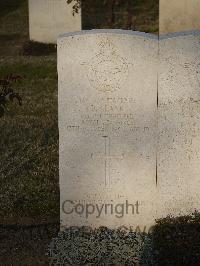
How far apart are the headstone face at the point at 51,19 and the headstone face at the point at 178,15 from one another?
198 cm

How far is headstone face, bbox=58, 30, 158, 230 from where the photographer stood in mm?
4633

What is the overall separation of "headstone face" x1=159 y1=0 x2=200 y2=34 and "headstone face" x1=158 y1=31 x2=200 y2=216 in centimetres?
908

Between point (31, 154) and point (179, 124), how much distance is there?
2.94 m

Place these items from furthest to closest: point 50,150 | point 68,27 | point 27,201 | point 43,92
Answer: point 68,27, point 43,92, point 50,150, point 27,201

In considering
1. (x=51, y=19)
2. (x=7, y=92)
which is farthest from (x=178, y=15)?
(x=7, y=92)

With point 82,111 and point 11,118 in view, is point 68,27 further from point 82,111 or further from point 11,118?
point 82,111

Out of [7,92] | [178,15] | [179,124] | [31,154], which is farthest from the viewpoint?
[178,15]

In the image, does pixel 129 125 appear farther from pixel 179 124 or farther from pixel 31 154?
pixel 31 154

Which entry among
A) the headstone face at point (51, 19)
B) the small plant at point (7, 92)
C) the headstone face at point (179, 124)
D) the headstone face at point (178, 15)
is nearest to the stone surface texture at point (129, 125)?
the headstone face at point (179, 124)

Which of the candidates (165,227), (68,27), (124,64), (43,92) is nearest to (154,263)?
(165,227)

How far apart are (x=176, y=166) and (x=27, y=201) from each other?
1.78 metres

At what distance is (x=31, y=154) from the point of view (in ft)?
24.0

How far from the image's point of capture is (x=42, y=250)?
4.88 metres

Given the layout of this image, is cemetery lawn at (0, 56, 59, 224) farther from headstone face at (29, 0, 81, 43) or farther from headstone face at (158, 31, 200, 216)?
headstone face at (29, 0, 81, 43)
